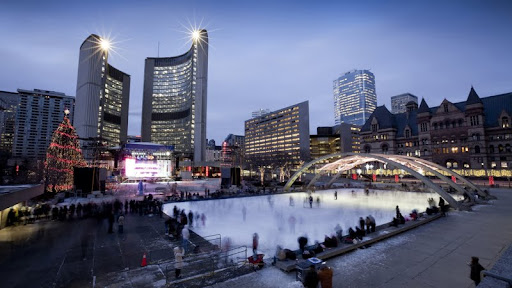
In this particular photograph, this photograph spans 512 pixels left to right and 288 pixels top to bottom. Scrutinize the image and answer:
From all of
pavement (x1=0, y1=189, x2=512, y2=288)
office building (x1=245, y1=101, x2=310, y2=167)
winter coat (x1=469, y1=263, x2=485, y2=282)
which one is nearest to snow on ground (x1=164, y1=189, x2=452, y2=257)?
pavement (x1=0, y1=189, x2=512, y2=288)

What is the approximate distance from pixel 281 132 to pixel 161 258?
487 feet

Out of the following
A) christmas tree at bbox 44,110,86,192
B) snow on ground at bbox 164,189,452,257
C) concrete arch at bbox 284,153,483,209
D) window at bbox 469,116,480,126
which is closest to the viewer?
snow on ground at bbox 164,189,452,257

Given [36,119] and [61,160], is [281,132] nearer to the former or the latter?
[61,160]

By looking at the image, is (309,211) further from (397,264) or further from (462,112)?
(462,112)

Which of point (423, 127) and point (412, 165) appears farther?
point (423, 127)

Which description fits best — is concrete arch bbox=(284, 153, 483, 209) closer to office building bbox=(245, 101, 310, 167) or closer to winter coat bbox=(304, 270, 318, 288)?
winter coat bbox=(304, 270, 318, 288)

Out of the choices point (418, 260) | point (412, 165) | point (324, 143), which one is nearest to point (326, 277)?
point (418, 260)

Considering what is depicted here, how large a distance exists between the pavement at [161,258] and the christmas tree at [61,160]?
57.9 ft

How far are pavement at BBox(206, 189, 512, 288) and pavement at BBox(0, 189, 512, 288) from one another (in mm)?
30

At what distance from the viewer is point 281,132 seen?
15725cm

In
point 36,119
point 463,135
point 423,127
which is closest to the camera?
point 463,135

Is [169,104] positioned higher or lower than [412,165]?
higher

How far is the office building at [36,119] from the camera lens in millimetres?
154125

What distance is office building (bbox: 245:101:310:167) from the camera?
13850 centimetres
